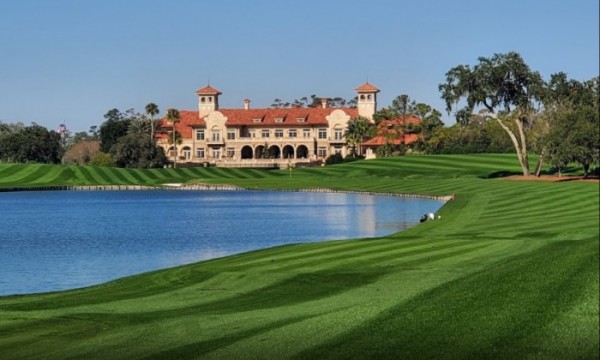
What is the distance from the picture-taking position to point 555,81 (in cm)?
8262

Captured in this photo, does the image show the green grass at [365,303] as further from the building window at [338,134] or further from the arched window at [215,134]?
the arched window at [215,134]

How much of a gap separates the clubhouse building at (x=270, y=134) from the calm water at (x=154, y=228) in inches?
3081

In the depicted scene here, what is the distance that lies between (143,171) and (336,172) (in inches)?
1190

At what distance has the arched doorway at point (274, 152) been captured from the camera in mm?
168363

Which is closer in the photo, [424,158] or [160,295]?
[160,295]

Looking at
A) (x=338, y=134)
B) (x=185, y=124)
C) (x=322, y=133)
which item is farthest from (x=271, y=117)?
(x=185, y=124)

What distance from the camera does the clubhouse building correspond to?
544 feet

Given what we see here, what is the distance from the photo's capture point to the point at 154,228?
2016 inches

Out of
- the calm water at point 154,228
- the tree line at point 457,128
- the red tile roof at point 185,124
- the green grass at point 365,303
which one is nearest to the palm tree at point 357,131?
the tree line at point 457,128

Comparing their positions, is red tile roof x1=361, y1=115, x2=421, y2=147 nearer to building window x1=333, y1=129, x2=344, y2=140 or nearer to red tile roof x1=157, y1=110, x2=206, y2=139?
building window x1=333, y1=129, x2=344, y2=140

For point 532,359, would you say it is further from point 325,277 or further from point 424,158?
point 424,158

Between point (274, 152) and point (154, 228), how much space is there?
11834cm

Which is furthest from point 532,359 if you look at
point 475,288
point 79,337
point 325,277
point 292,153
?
point 292,153

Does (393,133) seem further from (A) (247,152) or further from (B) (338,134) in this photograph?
(A) (247,152)
